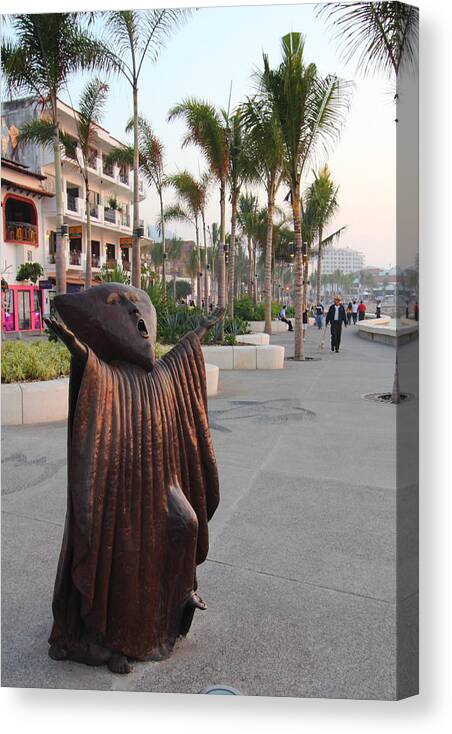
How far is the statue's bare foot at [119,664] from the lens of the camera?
2.39 metres

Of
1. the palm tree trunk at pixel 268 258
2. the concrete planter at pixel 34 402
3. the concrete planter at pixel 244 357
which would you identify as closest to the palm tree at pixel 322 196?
the palm tree trunk at pixel 268 258

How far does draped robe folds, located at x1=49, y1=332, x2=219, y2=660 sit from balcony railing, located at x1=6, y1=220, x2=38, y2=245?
845 inches

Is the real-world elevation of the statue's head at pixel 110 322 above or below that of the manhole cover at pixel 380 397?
above

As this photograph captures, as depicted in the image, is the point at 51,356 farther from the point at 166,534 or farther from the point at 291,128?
the point at 291,128

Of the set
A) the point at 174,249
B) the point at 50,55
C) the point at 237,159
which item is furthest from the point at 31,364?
the point at 174,249

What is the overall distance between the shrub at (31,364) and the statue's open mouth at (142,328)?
211 inches

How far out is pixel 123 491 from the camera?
7.45 feet

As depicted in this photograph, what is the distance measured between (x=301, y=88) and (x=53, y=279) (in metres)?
16.4

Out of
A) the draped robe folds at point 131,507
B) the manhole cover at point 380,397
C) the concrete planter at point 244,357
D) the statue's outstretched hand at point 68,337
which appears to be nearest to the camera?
the statue's outstretched hand at point 68,337

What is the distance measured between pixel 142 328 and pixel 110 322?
13 cm

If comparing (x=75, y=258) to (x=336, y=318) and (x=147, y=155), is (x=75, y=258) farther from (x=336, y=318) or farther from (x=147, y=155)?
(x=336, y=318)

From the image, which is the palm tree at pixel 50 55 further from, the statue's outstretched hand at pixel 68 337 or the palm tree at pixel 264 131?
the statue's outstretched hand at pixel 68 337

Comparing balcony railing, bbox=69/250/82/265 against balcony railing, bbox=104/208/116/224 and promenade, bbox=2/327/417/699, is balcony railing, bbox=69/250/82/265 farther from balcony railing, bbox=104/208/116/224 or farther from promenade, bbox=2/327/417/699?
promenade, bbox=2/327/417/699

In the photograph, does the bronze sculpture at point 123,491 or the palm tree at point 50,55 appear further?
the palm tree at point 50,55
